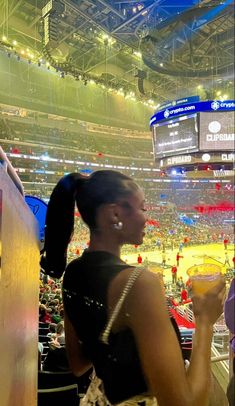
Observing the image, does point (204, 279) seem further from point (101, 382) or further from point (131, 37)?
point (131, 37)

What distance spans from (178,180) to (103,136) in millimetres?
4435

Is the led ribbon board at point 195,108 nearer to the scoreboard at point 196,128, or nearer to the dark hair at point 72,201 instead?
the scoreboard at point 196,128

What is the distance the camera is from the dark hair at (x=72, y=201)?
2.68ft

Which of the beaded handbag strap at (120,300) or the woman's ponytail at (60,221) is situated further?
the woman's ponytail at (60,221)

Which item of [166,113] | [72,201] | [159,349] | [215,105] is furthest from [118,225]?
[166,113]

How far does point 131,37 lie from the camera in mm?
7734

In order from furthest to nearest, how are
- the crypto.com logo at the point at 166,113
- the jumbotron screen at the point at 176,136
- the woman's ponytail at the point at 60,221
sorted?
the crypto.com logo at the point at 166,113 < the jumbotron screen at the point at 176,136 < the woman's ponytail at the point at 60,221

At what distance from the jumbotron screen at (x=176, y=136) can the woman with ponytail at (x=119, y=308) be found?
4.09 m

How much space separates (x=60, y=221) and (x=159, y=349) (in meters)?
0.43

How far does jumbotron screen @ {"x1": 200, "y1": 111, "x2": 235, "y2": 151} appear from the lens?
4.50 m

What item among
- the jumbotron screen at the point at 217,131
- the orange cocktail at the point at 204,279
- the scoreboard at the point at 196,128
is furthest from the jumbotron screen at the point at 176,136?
the orange cocktail at the point at 204,279

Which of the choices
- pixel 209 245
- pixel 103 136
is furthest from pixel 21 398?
pixel 209 245

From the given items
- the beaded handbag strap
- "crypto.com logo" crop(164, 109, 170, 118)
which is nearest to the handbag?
the beaded handbag strap

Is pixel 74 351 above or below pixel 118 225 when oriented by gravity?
below
